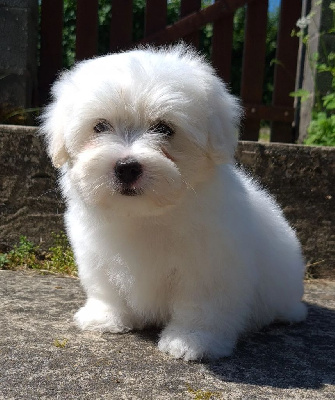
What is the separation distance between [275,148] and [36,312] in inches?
87.1

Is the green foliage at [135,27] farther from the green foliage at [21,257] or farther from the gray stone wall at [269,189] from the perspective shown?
the green foliage at [21,257]

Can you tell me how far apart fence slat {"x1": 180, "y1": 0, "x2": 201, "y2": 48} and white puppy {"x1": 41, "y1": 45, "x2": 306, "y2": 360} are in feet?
8.72

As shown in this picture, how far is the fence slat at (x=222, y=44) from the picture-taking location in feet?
18.5

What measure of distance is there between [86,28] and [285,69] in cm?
190

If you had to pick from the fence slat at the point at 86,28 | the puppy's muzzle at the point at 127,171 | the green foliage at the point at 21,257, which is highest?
the fence slat at the point at 86,28

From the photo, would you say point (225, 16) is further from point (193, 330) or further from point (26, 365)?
point (26, 365)

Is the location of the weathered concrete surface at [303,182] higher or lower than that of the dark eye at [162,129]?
lower

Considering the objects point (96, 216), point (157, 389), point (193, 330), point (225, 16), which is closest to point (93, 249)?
point (96, 216)

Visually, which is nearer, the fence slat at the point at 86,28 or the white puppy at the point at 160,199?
the white puppy at the point at 160,199

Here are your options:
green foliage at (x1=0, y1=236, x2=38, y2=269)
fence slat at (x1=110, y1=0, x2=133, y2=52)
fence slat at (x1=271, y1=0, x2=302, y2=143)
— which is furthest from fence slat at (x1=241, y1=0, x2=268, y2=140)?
green foliage at (x1=0, y1=236, x2=38, y2=269)

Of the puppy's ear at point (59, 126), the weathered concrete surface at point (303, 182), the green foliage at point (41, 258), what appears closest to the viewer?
the puppy's ear at point (59, 126)

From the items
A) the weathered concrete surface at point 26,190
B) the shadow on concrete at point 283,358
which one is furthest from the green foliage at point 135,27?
the shadow on concrete at point 283,358

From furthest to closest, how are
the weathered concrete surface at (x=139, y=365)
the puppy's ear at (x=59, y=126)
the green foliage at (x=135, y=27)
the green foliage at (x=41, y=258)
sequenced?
the green foliage at (x=135, y=27) < the green foliage at (x=41, y=258) < the puppy's ear at (x=59, y=126) < the weathered concrete surface at (x=139, y=365)

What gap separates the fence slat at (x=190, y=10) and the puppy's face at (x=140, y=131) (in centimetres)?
288
